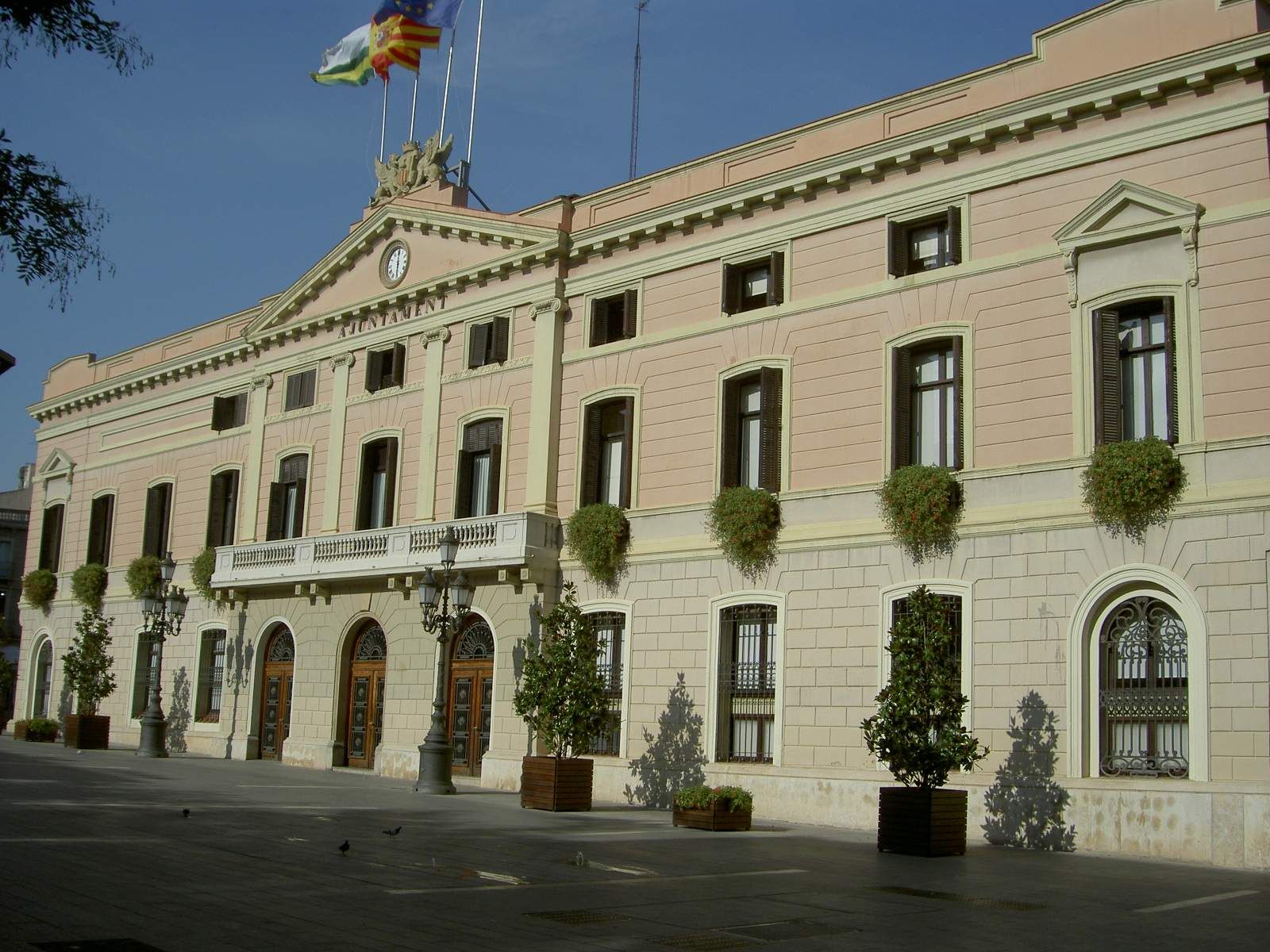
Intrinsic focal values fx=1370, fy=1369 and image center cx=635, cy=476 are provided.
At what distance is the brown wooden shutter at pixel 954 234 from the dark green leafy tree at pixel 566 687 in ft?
27.5

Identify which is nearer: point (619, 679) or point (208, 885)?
point (208, 885)

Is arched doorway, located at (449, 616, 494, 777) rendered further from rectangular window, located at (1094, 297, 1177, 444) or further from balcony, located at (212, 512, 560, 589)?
rectangular window, located at (1094, 297, 1177, 444)

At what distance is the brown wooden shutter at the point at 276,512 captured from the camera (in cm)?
3384

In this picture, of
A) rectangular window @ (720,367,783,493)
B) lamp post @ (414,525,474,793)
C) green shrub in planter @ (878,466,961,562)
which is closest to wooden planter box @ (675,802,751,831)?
green shrub in planter @ (878,466,961,562)

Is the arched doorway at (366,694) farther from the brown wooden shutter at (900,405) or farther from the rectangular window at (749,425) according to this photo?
the brown wooden shutter at (900,405)

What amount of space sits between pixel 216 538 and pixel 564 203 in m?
14.4

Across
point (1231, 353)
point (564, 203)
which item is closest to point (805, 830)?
point (1231, 353)

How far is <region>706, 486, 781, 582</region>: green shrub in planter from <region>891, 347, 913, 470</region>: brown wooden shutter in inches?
95.3

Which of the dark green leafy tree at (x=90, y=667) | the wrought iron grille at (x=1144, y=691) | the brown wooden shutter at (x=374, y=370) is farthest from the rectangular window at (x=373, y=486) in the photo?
the wrought iron grille at (x=1144, y=691)

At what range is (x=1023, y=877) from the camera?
15344mm

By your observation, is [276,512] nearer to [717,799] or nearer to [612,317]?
[612,317]

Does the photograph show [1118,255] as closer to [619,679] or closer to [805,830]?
[805,830]

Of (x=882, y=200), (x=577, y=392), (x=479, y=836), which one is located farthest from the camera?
(x=577, y=392)

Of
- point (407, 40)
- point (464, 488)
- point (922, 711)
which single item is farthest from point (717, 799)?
point (407, 40)
